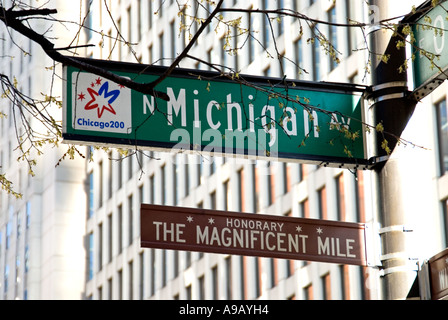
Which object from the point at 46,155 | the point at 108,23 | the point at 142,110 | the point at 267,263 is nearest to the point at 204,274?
the point at 267,263

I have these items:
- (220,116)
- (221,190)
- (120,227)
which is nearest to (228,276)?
(221,190)

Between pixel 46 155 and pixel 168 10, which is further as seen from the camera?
pixel 46 155

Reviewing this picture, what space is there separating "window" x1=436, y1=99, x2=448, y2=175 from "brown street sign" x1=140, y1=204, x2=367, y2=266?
2390 centimetres

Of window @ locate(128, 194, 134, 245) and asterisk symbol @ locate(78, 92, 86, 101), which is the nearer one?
asterisk symbol @ locate(78, 92, 86, 101)

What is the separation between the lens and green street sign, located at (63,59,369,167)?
813 centimetres

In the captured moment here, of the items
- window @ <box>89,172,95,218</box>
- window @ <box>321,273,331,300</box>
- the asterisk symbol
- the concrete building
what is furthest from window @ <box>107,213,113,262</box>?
the asterisk symbol

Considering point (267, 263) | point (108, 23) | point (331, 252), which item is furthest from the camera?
point (108, 23)

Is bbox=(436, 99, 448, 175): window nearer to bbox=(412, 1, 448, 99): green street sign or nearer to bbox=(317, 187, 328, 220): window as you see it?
bbox=(317, 187, 328, 220): window

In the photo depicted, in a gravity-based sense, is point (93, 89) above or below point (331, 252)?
above

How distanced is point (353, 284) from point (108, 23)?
1086 inches

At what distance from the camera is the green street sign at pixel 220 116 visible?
8133mm

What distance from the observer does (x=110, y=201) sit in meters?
54.5

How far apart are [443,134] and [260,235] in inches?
967
